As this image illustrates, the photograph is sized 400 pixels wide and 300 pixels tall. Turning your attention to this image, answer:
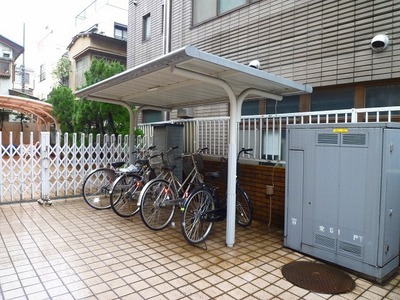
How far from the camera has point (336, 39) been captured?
16.4 feet

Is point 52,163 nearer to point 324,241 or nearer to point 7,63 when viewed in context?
point 324,241

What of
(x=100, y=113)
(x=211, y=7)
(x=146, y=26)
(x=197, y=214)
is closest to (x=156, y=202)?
(x=197, y=214)

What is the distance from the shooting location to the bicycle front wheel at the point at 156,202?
14.4 feet

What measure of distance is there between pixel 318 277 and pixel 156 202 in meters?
2.40

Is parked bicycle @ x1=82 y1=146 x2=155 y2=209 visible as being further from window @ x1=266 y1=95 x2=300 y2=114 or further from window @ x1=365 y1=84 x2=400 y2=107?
window @ x1=365 y1=84 x2=400 y2=107

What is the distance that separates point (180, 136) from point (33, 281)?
13.2 ft

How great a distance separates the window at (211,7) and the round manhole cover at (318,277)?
5.51 meters

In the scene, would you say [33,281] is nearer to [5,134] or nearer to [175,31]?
[175,31]

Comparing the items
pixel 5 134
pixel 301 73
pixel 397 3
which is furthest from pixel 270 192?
pixel 5 134

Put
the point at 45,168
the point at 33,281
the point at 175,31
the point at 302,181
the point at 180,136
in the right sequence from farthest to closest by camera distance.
→ the point at 175,31, the point at 180,136, the point at 45,168, the point at 302,181, the point at 33,281

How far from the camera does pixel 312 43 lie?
5312 millimetres

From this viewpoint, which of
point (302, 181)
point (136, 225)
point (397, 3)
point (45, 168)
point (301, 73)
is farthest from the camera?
point (45, 168)

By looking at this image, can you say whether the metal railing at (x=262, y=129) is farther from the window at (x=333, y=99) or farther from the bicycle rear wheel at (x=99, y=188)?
the bicycle rear wheel at (x=99, y=188)

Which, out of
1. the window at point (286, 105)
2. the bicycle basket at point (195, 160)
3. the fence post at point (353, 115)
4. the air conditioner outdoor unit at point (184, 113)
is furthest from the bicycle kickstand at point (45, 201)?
the fence post at point (353, 115)
